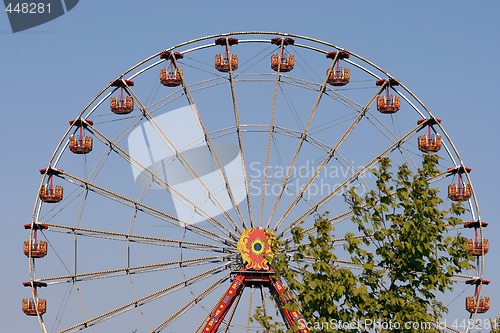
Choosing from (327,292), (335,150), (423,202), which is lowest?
(327,292)

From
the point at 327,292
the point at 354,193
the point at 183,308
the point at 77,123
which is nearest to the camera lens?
the point at 327,292

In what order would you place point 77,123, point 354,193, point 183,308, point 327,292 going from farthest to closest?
point 77,123 → point 183,308 → point 354,193 → point 327,292

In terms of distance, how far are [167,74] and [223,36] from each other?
3068 mm

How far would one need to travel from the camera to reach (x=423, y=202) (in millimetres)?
39594

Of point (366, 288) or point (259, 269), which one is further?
point (259, 269)

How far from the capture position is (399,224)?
39.4 metres

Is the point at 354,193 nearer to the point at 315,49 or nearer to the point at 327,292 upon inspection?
the point at 327,292

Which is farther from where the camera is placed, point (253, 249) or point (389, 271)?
point (253, 249)

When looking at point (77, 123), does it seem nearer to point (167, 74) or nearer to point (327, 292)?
point (167, 74)

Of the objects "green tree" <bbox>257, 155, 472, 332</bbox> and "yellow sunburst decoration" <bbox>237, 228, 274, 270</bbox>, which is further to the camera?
"yellow sunburst decoration" <bbox>237, 228, 274, 270</bbox>

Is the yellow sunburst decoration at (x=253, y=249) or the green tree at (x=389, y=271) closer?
the green tree at (x=389, y=271)

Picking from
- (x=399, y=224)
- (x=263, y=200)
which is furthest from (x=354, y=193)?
(x=263, y=200)

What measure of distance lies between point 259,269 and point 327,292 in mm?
23736

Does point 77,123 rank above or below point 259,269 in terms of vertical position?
above
